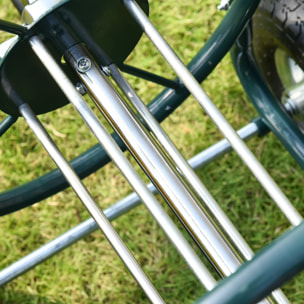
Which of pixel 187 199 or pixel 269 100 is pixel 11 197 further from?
pixel 269 100

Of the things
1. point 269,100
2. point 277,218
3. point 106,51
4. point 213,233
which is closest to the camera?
point 213,233

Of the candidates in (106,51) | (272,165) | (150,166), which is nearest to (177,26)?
(272,165)

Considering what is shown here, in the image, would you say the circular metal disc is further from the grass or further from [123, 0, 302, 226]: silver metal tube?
the grass

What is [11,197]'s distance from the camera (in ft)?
2.83

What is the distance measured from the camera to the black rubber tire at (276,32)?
2.89 feet

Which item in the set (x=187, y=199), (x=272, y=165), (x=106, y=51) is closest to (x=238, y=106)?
(x=272, y=165)

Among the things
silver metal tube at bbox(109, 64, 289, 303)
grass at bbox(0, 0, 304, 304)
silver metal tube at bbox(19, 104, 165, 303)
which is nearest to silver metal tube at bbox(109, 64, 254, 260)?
silver metal tube at bbox(109, 64, 289, 303)

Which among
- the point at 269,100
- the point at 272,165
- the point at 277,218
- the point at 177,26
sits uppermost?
the point at 177,26

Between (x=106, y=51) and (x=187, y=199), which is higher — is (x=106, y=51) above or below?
above

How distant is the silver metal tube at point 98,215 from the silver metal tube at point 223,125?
19 cm

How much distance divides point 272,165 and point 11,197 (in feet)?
2.34

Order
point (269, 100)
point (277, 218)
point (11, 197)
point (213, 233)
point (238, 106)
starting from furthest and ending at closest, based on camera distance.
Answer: point (238, 106) → point (277, 218) → point (269, 100) → point (11, 197) → point (213, 233)

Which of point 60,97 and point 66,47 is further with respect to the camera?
point 60,97

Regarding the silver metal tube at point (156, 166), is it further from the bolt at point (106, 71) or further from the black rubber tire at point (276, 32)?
the black rubber tire at point (276, 32)
